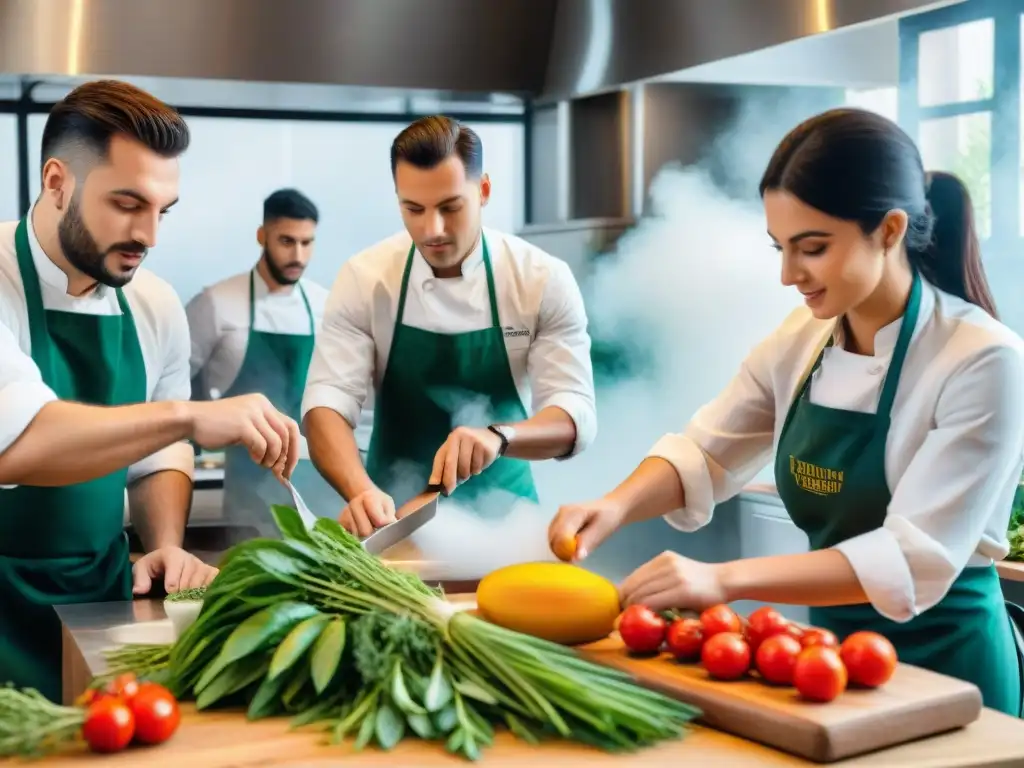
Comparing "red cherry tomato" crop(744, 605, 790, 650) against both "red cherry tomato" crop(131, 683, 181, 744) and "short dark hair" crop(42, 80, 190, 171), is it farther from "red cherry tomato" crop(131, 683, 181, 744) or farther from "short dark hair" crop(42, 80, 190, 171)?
"short dark hair" crop(42, 80, 190, 171)

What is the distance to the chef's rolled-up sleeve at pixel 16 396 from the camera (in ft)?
5.75

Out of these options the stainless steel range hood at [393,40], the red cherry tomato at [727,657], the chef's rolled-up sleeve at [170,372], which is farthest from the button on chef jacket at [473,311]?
the red cherry tomato at [727,657]

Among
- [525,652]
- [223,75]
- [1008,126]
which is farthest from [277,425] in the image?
[1008,126]

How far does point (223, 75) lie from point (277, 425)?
152 centimetres

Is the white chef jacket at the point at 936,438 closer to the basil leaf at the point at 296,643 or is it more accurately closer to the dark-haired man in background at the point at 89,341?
the basil leaf at the point at 296,643

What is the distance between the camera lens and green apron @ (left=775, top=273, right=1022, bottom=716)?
1797mm

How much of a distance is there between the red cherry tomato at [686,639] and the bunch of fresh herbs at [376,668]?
88 millimetres

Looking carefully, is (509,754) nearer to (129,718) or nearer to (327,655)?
(327,655)

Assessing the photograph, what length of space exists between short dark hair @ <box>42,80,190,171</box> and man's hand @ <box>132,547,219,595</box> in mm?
698

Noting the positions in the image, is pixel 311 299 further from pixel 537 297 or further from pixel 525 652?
pixel 525 652

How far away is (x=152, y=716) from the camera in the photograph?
4.26ft

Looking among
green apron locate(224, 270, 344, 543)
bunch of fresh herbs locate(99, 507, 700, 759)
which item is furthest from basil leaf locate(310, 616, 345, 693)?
green apron locate(224, 270, 344, 543)

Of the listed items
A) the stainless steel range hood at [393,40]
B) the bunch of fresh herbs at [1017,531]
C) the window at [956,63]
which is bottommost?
the bunch of fresh herbs at [1017,531]

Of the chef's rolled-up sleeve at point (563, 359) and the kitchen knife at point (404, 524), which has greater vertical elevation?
the chef's rolled-up sleeve at point (563, 359)
